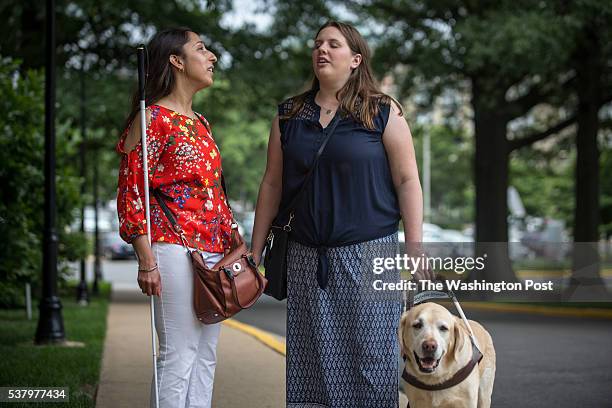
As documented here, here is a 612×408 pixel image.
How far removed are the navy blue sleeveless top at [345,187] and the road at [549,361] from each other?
2.10 feet

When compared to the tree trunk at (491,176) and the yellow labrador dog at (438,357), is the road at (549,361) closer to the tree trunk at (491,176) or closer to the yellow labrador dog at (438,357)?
the yellow labrador dog at (438,357)

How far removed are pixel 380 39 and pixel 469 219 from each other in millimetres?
54661

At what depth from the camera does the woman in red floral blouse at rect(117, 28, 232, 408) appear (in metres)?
4.32

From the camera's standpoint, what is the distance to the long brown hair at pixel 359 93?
14.8 feet

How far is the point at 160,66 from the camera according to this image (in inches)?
181

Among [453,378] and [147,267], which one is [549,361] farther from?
[147,267]

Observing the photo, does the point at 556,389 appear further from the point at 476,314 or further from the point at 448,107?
the point at 448,107

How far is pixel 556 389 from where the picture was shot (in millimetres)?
8227

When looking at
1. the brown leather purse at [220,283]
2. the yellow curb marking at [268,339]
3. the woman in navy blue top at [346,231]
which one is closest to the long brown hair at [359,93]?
the woman in navy blue top at [346,231]

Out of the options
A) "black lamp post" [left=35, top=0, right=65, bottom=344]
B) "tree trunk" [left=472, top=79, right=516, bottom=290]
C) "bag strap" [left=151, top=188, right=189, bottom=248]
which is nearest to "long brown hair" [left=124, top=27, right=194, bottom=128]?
"bag strap" [left=151, top=188, right=189, bottom=248]

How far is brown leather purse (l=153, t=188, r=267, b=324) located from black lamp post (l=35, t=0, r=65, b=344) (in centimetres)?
654

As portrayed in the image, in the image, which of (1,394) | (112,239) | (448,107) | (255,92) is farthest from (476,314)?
(112,239)

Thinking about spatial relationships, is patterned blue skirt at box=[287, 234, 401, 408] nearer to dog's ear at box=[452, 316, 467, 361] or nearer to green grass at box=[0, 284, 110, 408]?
dog's ear at box=[452, 316, 467, 361]

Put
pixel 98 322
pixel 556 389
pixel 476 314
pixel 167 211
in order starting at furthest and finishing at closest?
pixel 98 322, pixel 556 389, pixel 476 314, pixel 167 211
